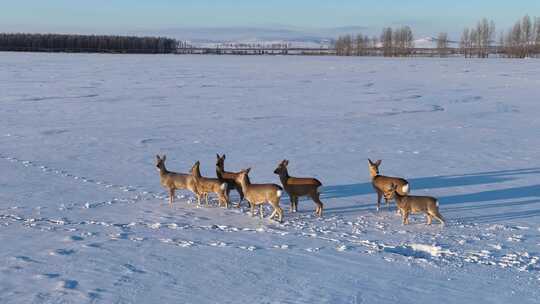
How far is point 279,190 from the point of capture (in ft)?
32.8

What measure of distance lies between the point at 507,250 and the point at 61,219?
6.75 meters

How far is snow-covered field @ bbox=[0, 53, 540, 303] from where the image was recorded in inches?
292

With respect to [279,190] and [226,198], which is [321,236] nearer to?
[279,190]

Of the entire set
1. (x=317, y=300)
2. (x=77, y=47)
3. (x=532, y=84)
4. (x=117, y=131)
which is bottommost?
(x=317, y=300)

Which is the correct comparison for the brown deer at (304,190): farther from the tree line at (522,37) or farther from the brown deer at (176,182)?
the tree line at (522,37)

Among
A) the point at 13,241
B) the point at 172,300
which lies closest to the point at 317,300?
the point at 172,300

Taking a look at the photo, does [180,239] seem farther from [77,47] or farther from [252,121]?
[77,47]

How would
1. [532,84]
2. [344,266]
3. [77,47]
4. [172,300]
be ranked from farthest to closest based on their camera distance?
[77,47] < [532,84] < [344,266] < [172,300]

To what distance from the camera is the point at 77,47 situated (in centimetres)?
12938

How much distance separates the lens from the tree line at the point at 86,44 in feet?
418

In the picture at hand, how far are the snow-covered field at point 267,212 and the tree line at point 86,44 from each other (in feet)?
350

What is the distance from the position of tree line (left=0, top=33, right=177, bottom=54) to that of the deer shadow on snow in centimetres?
11858

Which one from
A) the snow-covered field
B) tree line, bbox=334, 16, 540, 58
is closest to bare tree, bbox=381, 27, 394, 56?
tree line, bbox=334, 16, 540, 58

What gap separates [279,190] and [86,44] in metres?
130
